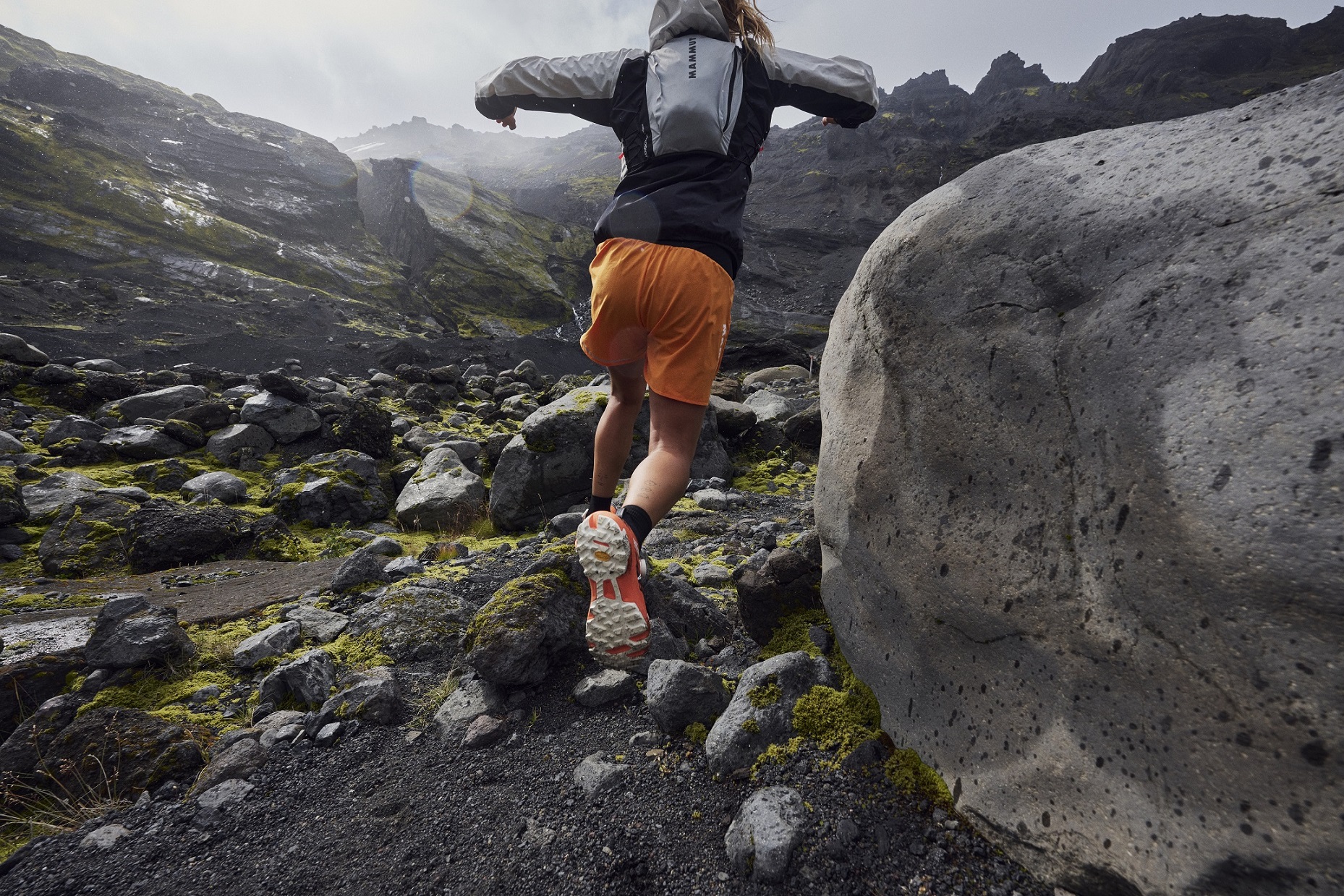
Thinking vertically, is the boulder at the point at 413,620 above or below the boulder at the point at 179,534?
above

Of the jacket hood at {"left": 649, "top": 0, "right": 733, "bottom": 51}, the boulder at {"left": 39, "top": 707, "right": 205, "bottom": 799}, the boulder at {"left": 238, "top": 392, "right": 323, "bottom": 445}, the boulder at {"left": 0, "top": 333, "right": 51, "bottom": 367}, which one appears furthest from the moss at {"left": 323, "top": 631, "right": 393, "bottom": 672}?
the boulder at {"left": 0, "top": 333, "right": 51, "bottom": 367}

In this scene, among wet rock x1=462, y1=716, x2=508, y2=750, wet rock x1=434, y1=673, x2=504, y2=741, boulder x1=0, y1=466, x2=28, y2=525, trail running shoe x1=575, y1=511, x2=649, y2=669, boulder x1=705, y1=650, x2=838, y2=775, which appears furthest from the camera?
boulder x1=0, y1=466, x2=28, y2=525

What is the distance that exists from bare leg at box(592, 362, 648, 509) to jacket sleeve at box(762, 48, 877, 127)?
145 cm

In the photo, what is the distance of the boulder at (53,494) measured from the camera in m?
4.92

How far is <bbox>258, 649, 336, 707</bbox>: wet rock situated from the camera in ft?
8.10

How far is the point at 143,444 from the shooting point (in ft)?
21.6

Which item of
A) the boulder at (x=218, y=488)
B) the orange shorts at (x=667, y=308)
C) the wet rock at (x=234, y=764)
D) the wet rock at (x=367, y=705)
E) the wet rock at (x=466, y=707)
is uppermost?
the orange shorts at (x=667, y=308)

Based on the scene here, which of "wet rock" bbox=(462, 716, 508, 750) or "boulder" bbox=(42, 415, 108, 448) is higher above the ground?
"wet rock" bbox=(462, 716, 508, 750)

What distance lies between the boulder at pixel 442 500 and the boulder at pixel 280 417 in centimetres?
276

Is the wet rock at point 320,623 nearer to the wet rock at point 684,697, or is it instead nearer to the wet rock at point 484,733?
the wet rock at point 484,733

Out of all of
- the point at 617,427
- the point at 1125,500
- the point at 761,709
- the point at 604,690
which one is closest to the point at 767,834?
the point at 761,709

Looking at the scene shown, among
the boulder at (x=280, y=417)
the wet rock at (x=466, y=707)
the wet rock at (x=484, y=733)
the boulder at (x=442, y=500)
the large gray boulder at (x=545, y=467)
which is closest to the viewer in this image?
the wet rock at (x=484, y=733)

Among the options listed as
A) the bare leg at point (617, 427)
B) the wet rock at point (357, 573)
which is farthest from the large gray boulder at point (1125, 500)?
the wet rock at point (357, 573)

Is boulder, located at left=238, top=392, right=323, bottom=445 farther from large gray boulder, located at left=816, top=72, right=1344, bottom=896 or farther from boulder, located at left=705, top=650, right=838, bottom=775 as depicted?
large gray boulder, located at left=816, top=72, right=1344, bottom=896
